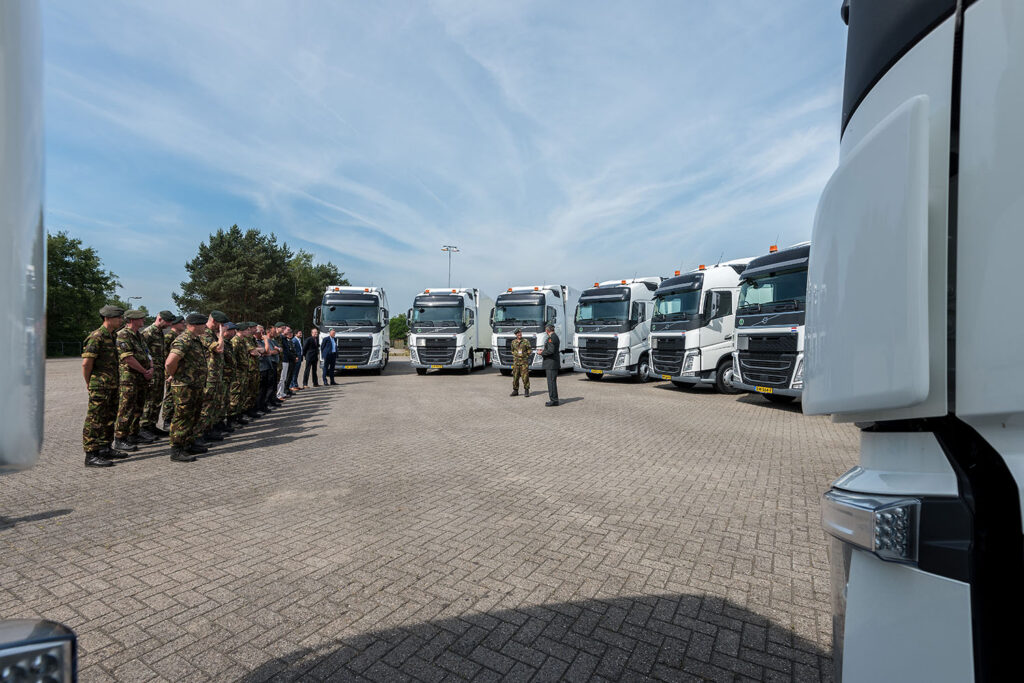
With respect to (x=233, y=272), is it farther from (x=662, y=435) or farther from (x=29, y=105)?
(x=29, y=105)

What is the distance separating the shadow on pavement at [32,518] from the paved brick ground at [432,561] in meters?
0.04

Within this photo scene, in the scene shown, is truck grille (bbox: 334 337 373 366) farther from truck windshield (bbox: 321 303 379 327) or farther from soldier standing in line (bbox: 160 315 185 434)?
soldier standing in line (bbox: 160 315 185 434)

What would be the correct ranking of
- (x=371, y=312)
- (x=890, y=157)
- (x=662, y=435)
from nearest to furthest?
(x=890, y=157) < (x=662, y=435) < (x=371, y=312)

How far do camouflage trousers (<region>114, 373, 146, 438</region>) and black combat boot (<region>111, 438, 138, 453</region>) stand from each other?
124mm

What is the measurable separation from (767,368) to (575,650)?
29.9 feet

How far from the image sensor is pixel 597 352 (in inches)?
629

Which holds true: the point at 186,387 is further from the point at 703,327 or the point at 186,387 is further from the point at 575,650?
the point at 703,327

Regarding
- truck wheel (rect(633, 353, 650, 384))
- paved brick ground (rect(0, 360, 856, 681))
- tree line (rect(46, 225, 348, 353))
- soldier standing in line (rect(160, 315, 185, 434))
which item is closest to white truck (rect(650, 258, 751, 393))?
truck wheel (rect(633, 353, 650, 384))

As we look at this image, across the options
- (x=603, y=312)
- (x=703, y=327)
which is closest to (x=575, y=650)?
(x=703, y=327)

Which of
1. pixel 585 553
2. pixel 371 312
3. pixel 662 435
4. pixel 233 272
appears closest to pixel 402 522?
pixel 585 553

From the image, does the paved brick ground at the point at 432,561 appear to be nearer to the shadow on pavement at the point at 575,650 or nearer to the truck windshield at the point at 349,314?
the shadow on pavement at the point at 575,650

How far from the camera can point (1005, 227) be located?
2.78 ft

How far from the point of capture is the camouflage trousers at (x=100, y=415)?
6.06 metres

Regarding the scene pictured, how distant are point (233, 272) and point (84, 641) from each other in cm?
5144
